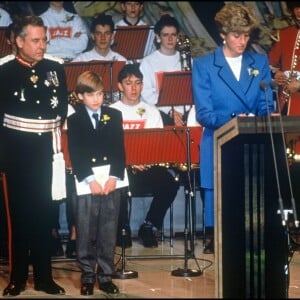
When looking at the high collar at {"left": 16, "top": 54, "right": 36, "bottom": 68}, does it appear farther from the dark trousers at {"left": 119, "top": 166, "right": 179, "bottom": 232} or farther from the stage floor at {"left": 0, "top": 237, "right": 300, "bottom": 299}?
the dark trousers at {"left": 119, "top": 166, "right": 179, "bottom": 232}

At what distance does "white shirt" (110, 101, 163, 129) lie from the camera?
8.70 metres

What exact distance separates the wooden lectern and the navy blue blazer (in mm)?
1255

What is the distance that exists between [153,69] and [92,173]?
10.7 ft

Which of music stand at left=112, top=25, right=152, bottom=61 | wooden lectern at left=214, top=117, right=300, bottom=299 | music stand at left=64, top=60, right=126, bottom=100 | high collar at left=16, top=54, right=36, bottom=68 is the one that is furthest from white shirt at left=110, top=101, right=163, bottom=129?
wooden lectern at left=214, top=117, right=300, bottom=299

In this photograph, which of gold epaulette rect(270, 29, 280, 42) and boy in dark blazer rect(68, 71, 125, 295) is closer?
boy in dark blazer rect(68, 71, 125, 295)

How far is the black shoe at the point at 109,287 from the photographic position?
648 cm

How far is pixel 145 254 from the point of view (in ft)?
28.7

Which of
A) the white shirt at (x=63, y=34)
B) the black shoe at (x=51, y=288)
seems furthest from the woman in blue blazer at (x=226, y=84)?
the white shirt at (x=63, y=34)

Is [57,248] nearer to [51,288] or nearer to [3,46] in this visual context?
[3,46]

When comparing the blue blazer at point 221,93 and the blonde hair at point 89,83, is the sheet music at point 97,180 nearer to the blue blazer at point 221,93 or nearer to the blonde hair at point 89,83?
the blonde hair at point 89,83

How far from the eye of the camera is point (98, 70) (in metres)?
8.09

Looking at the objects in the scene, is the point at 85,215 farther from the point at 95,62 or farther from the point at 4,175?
the point at 95,62

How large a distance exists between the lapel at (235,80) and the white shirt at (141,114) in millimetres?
2459

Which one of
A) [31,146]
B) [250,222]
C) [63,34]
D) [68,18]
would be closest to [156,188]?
[63,34]
